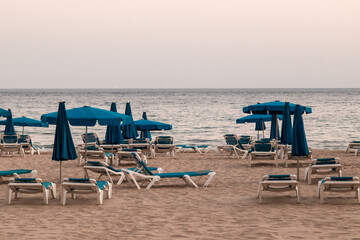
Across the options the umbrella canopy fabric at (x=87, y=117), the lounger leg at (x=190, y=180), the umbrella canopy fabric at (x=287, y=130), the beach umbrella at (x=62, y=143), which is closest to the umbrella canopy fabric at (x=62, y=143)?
the beach umbrella at (x=62, y=143)

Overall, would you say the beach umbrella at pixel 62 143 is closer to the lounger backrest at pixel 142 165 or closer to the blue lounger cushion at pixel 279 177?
the lounger backrest at pixel 142 165

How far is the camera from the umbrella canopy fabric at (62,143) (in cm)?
986

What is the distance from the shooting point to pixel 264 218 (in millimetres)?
7461

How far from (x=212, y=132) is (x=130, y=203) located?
29.7 m

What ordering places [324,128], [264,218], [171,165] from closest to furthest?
1. [264,218]
2. [171,165]
3. [324,128]

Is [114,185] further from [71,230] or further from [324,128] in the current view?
[324,128]

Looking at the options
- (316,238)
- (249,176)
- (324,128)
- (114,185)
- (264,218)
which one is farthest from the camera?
(324,128)

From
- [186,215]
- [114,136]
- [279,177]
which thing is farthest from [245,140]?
[186,215]

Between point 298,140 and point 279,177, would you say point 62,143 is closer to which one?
point 279,177

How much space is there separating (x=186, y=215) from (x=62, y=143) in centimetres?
318

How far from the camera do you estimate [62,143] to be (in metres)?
9.88

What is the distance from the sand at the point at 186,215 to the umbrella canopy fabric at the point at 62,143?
2.59 ft

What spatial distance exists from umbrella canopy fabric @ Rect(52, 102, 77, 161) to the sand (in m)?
0.79

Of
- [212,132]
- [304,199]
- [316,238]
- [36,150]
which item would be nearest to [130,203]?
[304,199]
